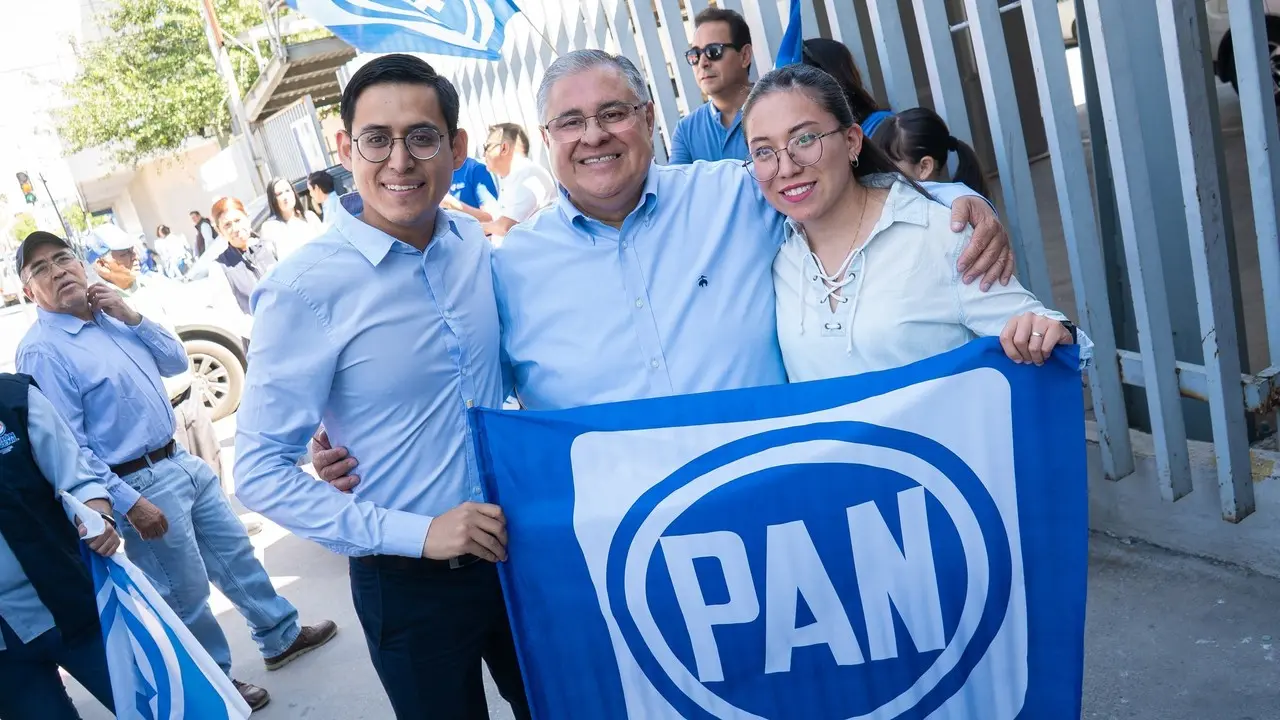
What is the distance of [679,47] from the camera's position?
5.09 m

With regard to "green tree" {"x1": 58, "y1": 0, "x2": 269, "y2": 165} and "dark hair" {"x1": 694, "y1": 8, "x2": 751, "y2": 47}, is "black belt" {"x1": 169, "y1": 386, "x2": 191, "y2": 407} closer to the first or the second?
Result: "dark hair" {"x1": 694, "y1": 8, "x2": 751, "y2": 47}

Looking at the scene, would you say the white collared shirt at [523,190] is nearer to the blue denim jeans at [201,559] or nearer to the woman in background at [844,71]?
the blue denim jeans at [201,559]

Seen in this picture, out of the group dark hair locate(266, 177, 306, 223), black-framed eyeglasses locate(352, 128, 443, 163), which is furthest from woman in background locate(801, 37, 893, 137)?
dark hair locate(266, 177, 306, 223)

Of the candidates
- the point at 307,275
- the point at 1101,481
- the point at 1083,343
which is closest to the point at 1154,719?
the point at 1101,481

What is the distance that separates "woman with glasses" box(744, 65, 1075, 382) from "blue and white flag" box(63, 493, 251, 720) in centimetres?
207

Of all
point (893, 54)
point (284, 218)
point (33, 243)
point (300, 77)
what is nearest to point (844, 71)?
point (893, 54)

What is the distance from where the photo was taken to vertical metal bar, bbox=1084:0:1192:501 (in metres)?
3.25

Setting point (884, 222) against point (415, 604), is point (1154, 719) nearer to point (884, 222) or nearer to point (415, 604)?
point (884, 222)

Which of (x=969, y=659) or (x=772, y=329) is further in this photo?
(x=772, y=329)

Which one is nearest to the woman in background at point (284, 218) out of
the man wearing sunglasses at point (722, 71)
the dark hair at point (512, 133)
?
the dark hair at point (512, 133)

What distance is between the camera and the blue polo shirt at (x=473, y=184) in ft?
23.6

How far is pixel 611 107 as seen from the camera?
2400 mm

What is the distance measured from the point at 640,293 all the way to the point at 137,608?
6.38 ft

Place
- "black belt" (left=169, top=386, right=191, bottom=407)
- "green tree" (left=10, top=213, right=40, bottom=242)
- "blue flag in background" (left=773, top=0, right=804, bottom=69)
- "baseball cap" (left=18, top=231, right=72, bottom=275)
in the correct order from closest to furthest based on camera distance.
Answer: "blue flag in background" (left=773, top=0, right=804, bottom=69), "baseball cap" (left=18, top=231, right=72, bottom=275), "black belt" (left=169, top=386, right=191, bottom=407), "green tree" (left=10, top=213, right=40, bottom=242)
